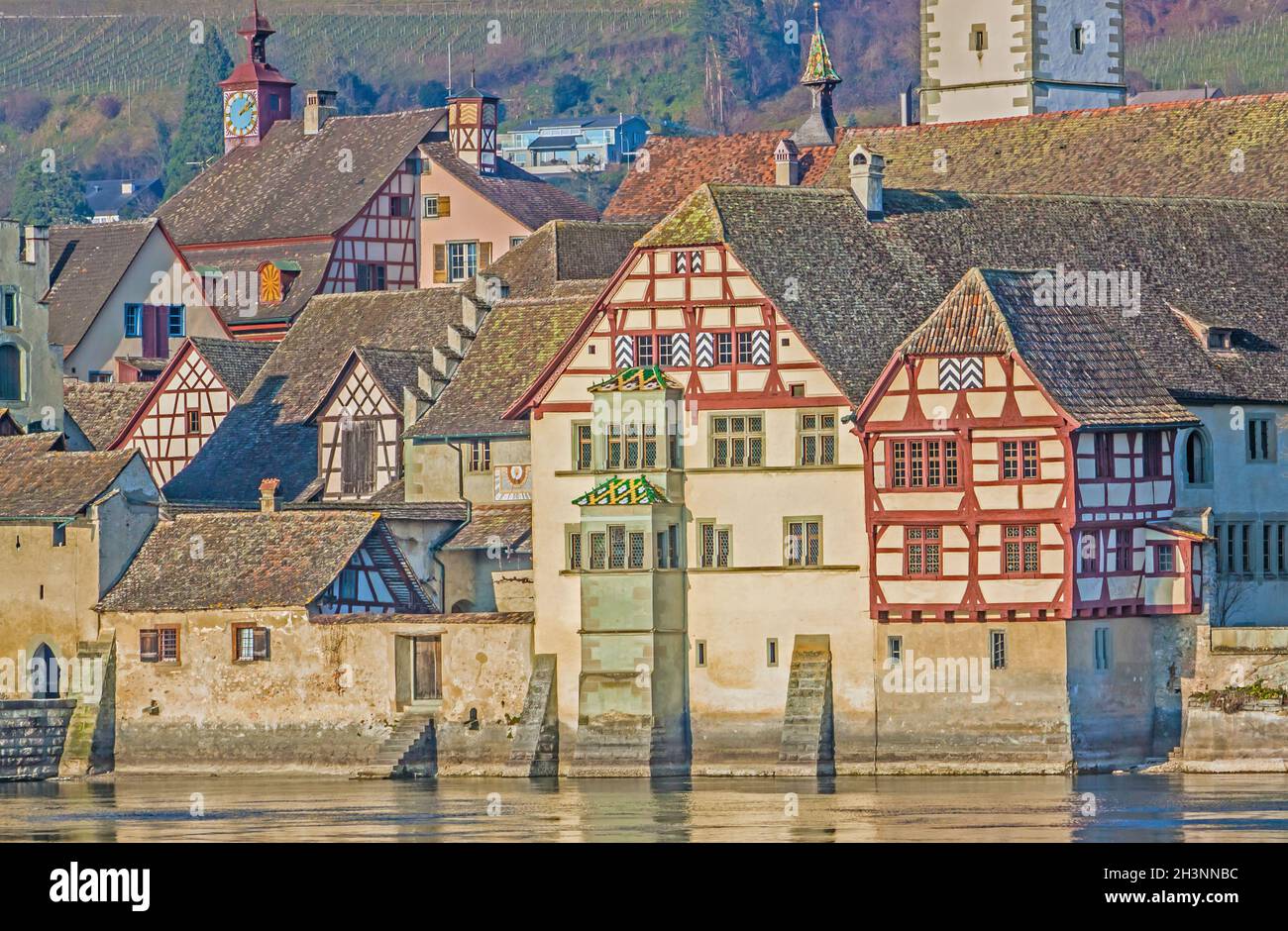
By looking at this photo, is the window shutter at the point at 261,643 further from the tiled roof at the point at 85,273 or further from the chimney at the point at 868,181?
the tiled roof at the point at 85,273

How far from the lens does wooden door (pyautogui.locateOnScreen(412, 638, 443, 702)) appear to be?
74.8m

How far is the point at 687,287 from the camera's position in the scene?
7275 cm

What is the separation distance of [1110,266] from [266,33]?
74.0 m

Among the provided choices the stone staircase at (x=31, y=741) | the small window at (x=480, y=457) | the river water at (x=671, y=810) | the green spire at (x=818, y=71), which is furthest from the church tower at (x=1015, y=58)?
the green spire at (x=818, y=71)

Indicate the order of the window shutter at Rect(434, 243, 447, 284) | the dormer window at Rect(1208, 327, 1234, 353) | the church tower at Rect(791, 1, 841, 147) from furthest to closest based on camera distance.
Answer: the church tower at Rect(791, 1, 841, 147) < the window shutter at Rect(434, 243, 447, 284) < the dormer window at Rect(1208, 327, 1234, 353)

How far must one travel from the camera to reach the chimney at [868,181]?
7594 centimetres

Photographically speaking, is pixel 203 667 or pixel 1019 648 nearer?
pixel 1019 648

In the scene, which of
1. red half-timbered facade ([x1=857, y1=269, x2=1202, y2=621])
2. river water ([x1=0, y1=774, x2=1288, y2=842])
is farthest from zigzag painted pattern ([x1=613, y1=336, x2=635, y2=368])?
river water ([x1=0, y1=774, x2=1288, y2=842])

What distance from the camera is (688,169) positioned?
109 meters

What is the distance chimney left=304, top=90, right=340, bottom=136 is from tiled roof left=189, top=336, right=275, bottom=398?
1024 inches

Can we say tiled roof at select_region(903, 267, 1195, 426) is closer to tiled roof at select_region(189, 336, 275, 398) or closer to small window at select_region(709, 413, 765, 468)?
small window at select_region(709, 413, 765, 468)
